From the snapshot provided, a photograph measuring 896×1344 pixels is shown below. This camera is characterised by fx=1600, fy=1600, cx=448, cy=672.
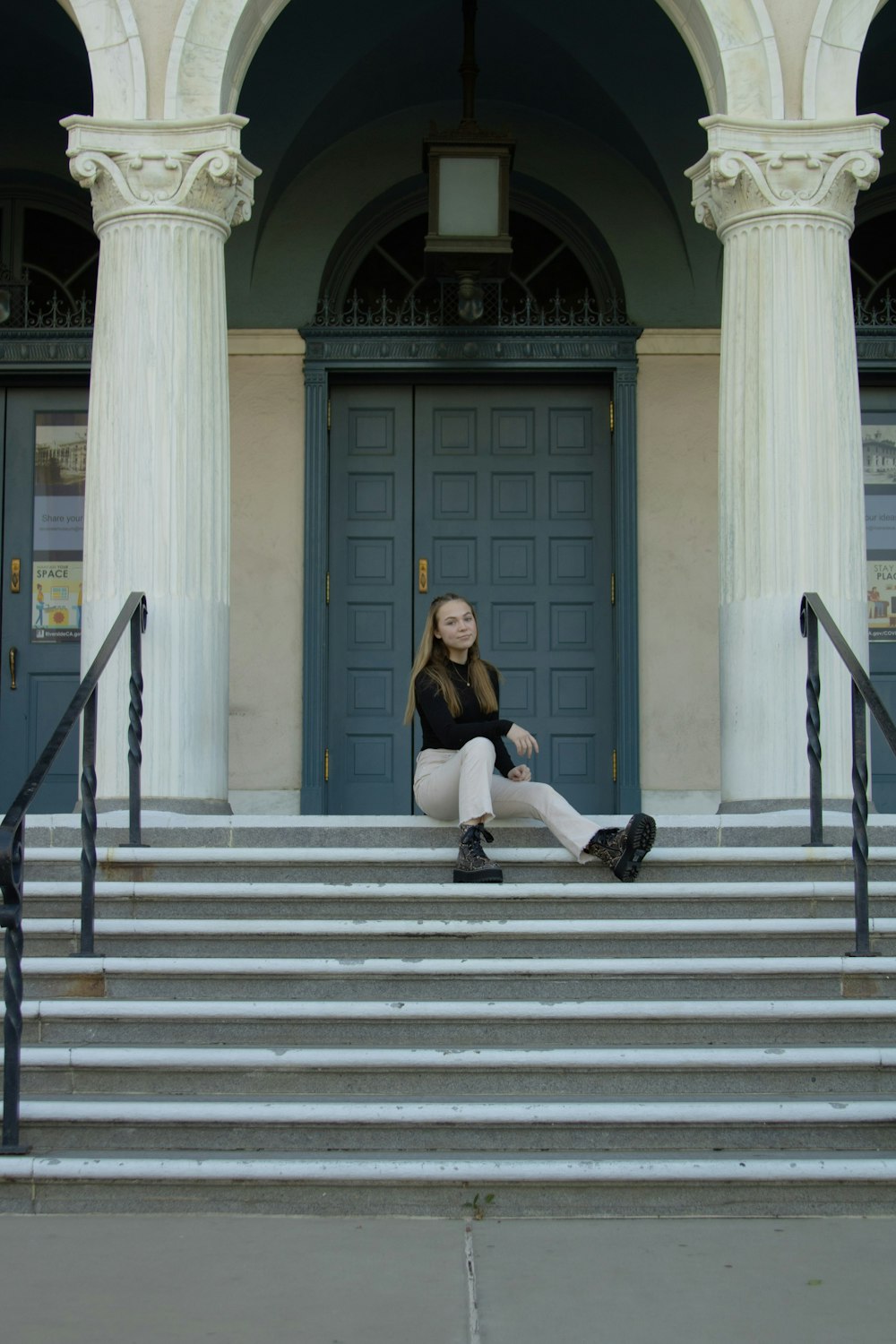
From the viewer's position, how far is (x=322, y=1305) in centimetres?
382

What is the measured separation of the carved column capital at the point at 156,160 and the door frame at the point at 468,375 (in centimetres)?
269

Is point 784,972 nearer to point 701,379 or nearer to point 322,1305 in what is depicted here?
point 322,1305

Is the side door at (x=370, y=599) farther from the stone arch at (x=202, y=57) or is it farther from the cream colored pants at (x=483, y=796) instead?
the cream colored pants at (x=483, y=796)

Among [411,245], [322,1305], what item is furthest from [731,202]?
[322,1305]

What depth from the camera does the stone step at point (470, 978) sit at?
5.81 meters

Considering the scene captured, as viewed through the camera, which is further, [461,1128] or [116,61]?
[116,61]

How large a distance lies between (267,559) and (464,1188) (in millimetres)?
6412

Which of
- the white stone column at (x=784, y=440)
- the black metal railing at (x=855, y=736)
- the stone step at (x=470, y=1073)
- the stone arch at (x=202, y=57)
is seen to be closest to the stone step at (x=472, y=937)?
the black metal railing at (x=855, y=736)

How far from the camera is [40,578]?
1068 cm

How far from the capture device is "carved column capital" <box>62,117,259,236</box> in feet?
26.1

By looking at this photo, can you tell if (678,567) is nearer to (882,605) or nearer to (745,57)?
(882,605)

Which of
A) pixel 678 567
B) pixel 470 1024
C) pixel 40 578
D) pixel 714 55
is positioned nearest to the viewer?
pixel 470 1024

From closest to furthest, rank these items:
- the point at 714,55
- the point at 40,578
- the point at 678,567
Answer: the point at 714,55
the point at 678,567
the point at 40,578

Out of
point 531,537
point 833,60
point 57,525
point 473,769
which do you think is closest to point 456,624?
point 473,769
